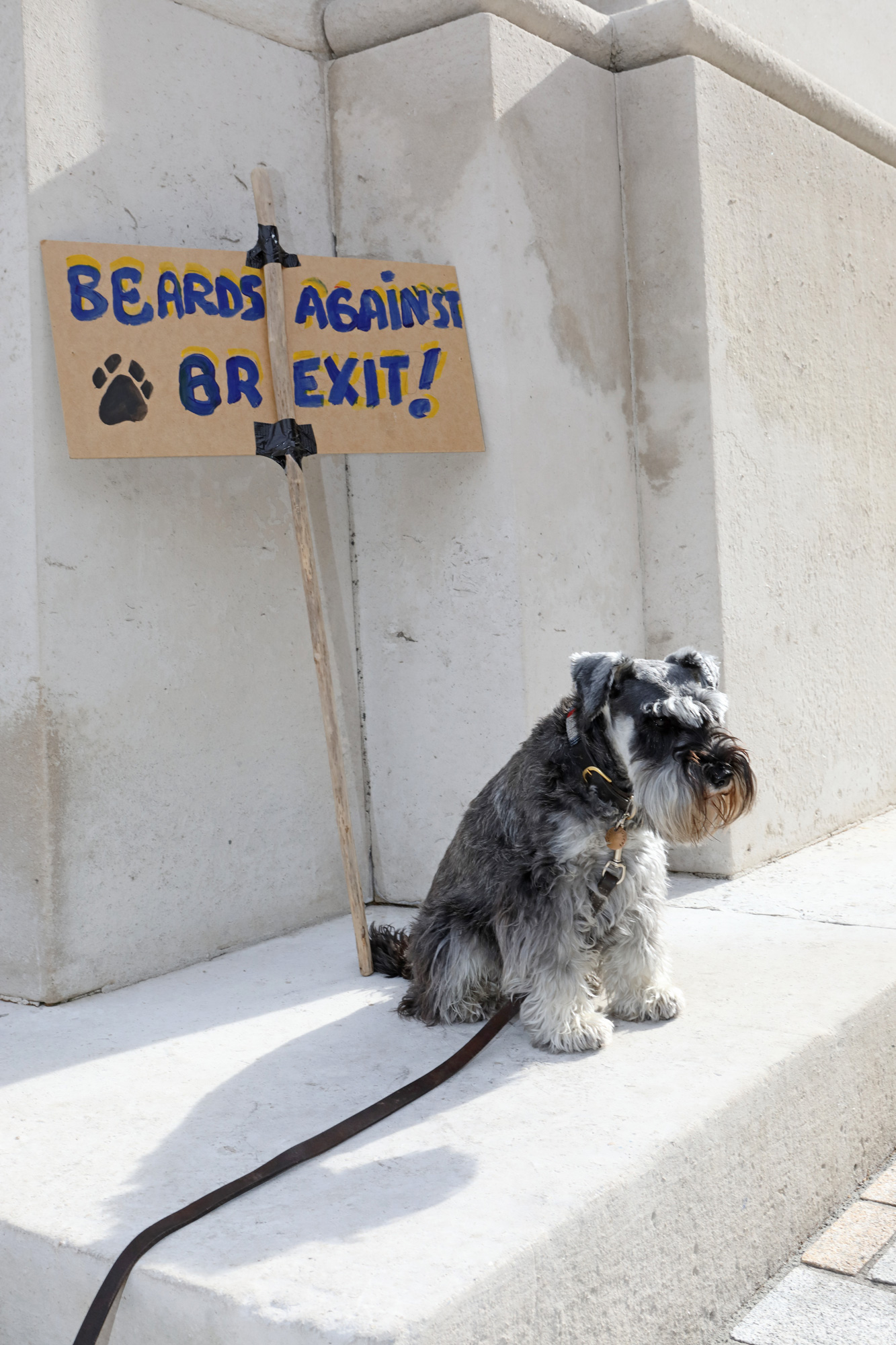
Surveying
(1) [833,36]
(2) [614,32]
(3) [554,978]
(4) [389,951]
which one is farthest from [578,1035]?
(1) [833,36]

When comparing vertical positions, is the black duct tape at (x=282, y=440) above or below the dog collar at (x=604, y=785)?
above

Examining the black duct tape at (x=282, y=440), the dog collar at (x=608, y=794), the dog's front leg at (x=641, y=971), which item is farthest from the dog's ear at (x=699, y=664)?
the black duct tape at (x=282, y=440)

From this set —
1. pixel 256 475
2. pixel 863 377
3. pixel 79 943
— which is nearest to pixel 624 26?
pixel 863 377

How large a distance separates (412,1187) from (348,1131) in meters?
0.27

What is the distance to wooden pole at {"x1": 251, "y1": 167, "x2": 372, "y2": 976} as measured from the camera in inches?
144

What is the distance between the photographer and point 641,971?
3139 millimetres

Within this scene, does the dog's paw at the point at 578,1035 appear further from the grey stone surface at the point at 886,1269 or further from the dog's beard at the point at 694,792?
the grey stone surface at the point at 886,1269

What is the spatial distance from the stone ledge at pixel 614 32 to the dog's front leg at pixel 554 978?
3.13m

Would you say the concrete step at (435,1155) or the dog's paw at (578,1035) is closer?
the concrete step at (435,1155)

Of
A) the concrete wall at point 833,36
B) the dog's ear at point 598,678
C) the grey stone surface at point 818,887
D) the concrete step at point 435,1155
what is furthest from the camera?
the concrete wall at point 833,36

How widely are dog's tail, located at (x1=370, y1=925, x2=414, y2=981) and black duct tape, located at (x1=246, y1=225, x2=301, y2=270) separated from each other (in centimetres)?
208

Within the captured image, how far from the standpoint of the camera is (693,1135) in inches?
97.1

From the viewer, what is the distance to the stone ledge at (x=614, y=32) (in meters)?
4.25

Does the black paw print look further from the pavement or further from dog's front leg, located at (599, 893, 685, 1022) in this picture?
the pavement
